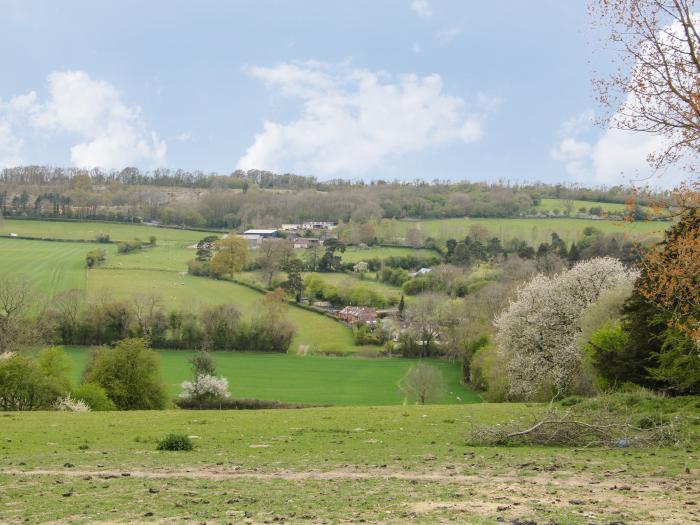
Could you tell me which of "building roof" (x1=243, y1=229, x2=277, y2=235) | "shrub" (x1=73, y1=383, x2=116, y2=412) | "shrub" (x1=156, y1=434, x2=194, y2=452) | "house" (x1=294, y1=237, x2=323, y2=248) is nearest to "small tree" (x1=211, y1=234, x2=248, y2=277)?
"house" (x1=294, y1=237, x2=323, y2=248)

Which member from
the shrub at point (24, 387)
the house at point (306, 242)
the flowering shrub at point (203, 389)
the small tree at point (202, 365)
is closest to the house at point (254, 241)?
the house at point (306, 242)

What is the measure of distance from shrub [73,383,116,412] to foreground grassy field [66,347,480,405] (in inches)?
895

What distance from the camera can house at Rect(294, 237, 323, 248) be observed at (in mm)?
157375

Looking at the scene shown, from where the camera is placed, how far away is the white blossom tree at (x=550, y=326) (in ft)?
149

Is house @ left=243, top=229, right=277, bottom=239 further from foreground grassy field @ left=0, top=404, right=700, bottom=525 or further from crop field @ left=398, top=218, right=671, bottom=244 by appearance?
foreground grassy field @ left=0, top=404, right=700, bottom=525

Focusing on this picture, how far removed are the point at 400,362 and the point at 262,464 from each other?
73.1 meters

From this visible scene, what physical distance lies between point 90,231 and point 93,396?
120 metres

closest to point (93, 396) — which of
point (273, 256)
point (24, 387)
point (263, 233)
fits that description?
point (24, 387)

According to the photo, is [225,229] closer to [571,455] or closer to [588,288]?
[588,288]

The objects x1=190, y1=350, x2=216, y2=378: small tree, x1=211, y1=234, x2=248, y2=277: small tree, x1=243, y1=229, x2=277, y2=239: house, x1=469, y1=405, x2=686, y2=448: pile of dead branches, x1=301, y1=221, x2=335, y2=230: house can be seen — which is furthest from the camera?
x1=301, y1=221, x2=335, y2=230: house

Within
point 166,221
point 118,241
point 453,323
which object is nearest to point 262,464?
point 453,323

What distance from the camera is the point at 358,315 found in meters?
105

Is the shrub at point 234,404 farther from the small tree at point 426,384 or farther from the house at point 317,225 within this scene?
the house at point 317,225

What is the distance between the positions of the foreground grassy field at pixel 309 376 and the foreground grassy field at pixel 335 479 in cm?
4227
